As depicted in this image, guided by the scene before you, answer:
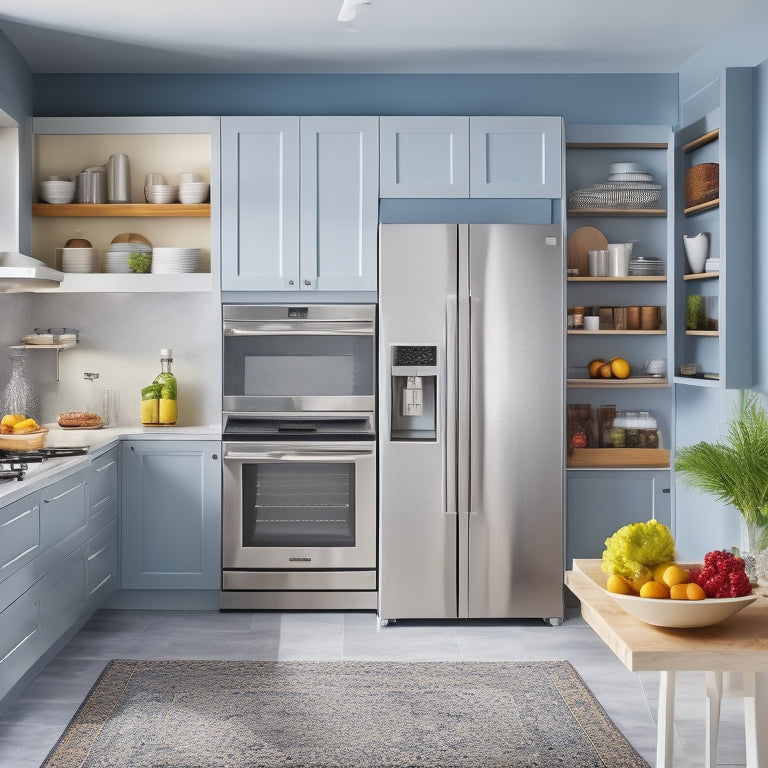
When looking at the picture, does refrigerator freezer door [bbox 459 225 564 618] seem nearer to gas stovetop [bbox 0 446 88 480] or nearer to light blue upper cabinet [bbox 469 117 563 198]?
light blue upper cabinet [bbox 469 117 563 198]

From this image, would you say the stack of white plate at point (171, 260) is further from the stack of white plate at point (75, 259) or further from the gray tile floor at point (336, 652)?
the gray tile floor at point (336, 652)

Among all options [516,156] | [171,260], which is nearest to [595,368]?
[516,156]

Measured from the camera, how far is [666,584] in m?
1.82

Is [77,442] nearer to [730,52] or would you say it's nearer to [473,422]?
[473,422]

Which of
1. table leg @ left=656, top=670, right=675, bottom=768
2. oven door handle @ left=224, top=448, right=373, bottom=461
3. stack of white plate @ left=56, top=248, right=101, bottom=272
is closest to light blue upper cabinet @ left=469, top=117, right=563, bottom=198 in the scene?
oven door handle @ left=224, top=448, right=373, bottom=461

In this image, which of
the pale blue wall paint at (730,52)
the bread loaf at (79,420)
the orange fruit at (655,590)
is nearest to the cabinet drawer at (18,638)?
the bread loaf at (79,420)

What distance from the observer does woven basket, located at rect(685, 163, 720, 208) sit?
3.88 meters

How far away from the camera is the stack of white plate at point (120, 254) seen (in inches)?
175

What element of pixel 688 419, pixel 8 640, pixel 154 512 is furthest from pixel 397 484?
pixel 8 640

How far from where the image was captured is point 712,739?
7.93 feet

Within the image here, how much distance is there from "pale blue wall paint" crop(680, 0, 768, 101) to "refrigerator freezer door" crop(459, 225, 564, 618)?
105 cm

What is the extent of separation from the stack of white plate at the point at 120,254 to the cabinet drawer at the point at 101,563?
126 cm

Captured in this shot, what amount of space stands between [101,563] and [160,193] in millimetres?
1824

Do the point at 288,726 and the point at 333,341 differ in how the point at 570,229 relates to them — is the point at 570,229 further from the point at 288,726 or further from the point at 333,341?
the point at 288,726
